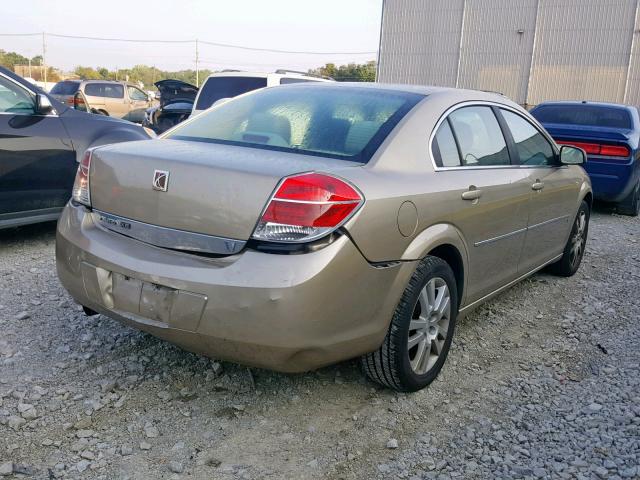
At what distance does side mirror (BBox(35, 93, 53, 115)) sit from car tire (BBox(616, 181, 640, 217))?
24.1ft

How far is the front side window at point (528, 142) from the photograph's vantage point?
14.1ft

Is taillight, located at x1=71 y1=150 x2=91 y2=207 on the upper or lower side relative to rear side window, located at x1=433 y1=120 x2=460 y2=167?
lower

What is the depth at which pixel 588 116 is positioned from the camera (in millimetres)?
9242

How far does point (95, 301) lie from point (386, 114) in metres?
1.71

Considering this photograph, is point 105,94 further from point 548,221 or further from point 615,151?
point 548,221

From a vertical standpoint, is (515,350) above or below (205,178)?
below

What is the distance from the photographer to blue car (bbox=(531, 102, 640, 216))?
8.22 meters

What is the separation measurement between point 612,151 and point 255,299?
7175mm

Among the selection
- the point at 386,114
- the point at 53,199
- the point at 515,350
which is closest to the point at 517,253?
the point at 515,350

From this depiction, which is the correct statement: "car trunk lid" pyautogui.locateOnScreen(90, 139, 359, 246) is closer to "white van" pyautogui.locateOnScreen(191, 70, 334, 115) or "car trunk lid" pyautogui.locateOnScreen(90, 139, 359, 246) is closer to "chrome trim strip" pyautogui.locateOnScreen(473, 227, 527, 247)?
"chrome trim strip" pyautogui.locateOnScreen(473, 227, 527, 247)

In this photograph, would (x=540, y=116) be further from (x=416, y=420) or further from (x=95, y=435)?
(x=95, y=435)

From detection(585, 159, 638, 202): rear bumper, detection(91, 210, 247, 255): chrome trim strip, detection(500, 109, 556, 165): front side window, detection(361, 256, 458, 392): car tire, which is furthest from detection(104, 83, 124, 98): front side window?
detection(361, 256, 458, 392): car tire

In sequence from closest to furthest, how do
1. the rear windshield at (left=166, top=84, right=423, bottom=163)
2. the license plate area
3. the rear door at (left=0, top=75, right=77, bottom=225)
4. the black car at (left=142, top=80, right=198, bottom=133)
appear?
the license plate area < the rear windshield at (left=166, top=84, right=423, bottom=163) < the rear door at (left=0, top=75, right=77, bottom=225) < the black car at (left=142, top=80, right=198, bottom=133)

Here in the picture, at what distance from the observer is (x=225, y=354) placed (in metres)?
2.67
